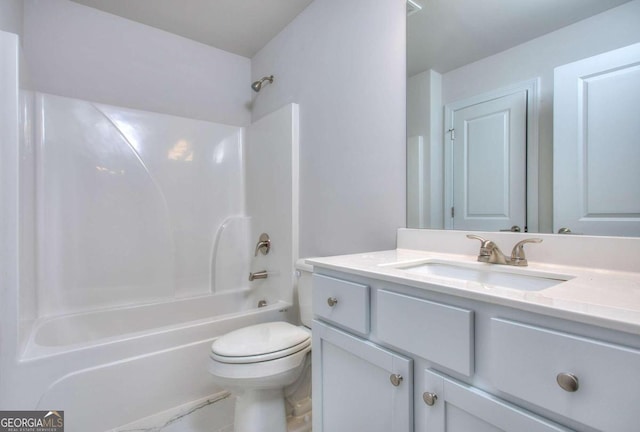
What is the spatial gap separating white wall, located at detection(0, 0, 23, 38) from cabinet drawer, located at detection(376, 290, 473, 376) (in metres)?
2.04

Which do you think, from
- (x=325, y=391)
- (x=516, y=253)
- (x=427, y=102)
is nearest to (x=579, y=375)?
(x=516, y=253)

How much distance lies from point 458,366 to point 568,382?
7.6 inches

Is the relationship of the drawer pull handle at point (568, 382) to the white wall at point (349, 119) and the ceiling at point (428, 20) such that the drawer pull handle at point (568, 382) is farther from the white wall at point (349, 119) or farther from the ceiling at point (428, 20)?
the ceiling at point (428, 20)

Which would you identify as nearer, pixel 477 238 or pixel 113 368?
pixel 477 238

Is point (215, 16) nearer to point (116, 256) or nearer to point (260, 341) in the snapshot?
point (116, 256)

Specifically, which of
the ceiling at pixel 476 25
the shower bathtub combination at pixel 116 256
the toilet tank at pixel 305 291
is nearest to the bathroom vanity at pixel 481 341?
the toilet tank at pixel 305 291

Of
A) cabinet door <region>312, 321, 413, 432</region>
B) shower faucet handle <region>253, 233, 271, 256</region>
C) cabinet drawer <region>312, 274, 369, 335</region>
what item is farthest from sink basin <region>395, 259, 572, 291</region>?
shower faucet handle <region>253, 233, 271, 256</region>

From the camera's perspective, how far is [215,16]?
2043 millimetres

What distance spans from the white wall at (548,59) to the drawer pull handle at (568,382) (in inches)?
24.1

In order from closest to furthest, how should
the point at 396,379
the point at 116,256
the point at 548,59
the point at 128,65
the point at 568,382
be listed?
1. the point at 568,382
2. the point at 396,379
3. the point at 548,59
4. the point at 116,256
5. the point at 128,65

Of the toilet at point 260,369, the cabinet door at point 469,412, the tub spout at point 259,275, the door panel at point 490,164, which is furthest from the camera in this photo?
the tub spout at point 259,275

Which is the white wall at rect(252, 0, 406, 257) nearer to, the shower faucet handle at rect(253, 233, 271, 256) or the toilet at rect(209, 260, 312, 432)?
the shower faucet handle at rect(253, 233, 271, 256)

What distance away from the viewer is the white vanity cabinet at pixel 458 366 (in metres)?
0.47

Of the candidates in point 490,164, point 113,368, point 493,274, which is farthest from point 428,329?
point 113,368
